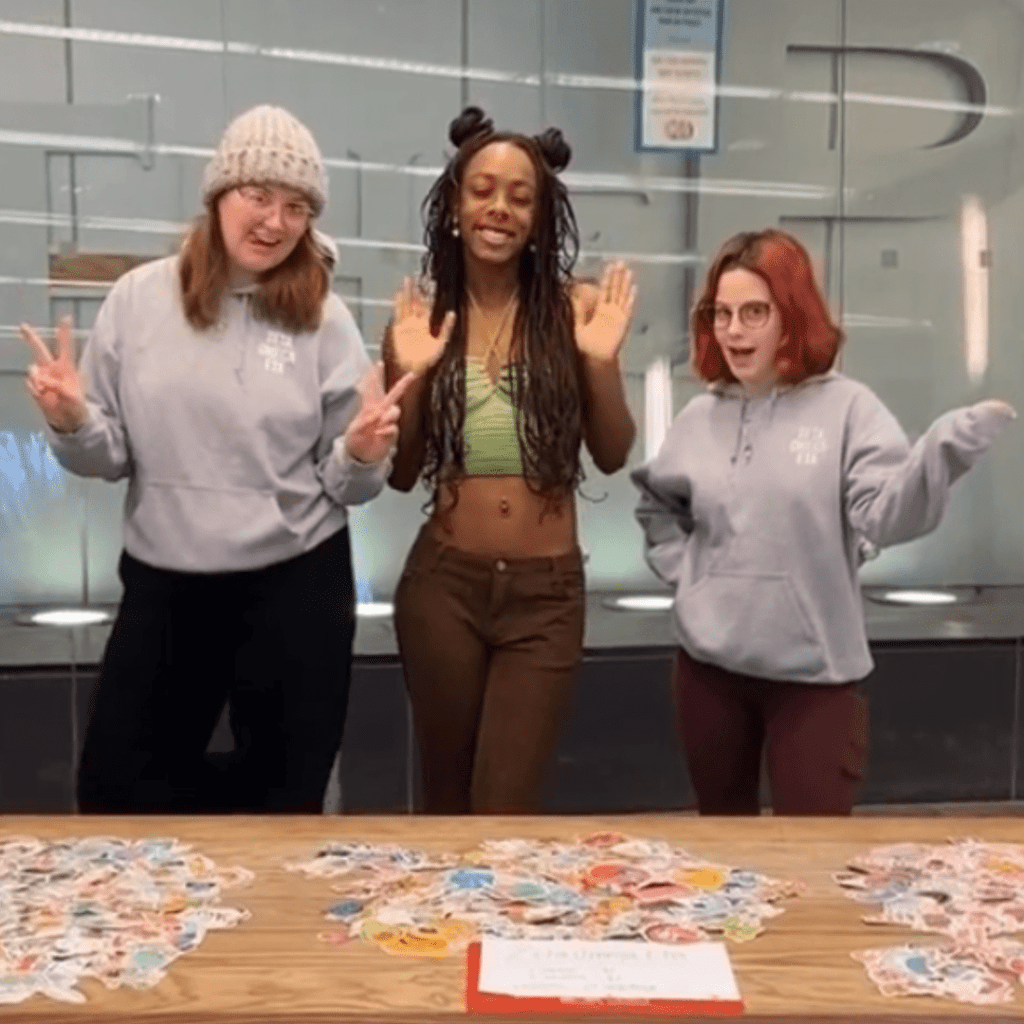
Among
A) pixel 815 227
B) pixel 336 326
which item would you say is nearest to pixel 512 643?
pixel 336 326

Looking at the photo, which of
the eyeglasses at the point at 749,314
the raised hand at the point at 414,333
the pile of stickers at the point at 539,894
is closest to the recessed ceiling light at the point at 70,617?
the raised hand at the point at 414,333

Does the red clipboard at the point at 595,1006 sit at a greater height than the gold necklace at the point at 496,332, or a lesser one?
lesser

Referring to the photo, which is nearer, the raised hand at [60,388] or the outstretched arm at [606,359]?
the raised hand at [60,388]

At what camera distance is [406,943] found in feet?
4.09

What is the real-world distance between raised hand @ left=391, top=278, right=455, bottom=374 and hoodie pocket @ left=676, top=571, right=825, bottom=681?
576 millimetres

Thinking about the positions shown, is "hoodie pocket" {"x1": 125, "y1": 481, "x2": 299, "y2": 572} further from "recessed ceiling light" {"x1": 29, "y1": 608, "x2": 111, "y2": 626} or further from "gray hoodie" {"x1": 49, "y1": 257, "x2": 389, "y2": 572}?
"recessed ceiling light" {"x1": 29, "y1": 608, "x2": 111, "y2": 626}

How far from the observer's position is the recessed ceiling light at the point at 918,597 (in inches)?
161

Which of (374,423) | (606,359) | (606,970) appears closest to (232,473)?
(374,423)

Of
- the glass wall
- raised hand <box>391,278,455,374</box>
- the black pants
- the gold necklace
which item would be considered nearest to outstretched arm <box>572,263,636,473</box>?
the gold necklace

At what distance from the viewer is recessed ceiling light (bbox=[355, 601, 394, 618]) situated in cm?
390

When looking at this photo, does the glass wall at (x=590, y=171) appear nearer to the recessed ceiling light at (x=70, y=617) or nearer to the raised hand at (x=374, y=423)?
the recessed ceiling light at (x=70, y=617)

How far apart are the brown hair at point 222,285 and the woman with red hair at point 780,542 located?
0.64 metres

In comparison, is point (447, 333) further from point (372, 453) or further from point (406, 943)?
point (406, 943)

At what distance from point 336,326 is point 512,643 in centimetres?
57
